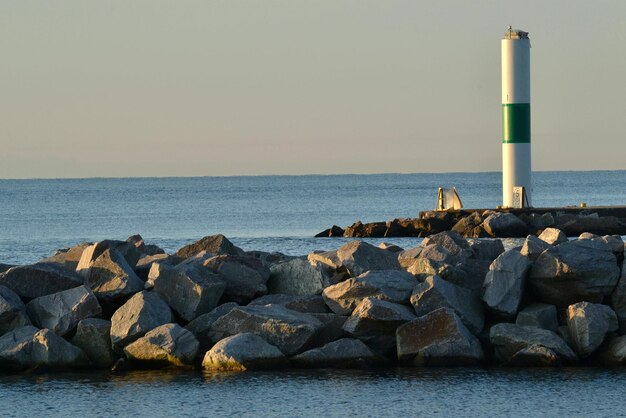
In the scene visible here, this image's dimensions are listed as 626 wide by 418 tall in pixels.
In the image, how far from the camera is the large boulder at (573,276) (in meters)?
16.1

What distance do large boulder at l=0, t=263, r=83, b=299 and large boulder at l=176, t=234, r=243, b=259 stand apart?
2176mm

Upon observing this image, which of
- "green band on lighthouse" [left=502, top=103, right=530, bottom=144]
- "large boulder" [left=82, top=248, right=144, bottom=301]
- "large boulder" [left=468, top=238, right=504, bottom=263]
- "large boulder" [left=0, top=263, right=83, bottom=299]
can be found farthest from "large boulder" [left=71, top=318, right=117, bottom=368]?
"green band on lighthouse" [left=502, top=103, right=530, bottom=144]

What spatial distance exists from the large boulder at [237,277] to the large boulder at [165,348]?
1576mm

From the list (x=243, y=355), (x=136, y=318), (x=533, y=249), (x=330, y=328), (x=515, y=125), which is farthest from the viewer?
(x=515, y=125)

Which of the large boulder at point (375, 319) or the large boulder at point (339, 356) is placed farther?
the large boulder at point (375, 319)

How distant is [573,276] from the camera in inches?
632

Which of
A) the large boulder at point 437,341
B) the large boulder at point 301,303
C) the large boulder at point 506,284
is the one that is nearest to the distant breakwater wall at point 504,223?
the large boulder at point 506,284

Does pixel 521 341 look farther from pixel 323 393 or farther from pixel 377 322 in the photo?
pixel 323 393

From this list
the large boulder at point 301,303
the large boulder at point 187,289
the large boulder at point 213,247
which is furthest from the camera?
the large boulder at point 213,247

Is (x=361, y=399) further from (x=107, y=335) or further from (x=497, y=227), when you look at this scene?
(x=497, y=227)

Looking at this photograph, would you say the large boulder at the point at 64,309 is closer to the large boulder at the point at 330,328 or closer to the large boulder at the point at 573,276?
the large boulder at the point at 330,328

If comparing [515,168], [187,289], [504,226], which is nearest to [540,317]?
[187,289]

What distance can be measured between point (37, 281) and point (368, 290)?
445cm

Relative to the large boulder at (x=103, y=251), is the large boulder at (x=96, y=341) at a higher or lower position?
lower
